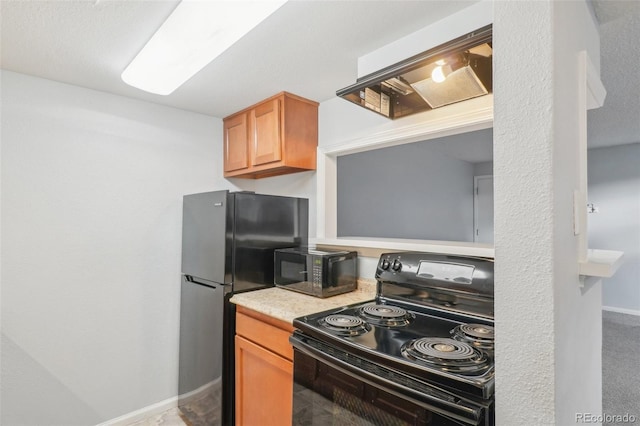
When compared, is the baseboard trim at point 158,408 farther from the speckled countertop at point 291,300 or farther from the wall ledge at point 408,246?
the wall ledge at point 408,246

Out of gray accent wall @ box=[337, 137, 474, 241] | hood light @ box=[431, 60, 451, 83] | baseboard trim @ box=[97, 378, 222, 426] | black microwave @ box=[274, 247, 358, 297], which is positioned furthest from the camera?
gray accent wall @ box=[337, 137, 474, 241]

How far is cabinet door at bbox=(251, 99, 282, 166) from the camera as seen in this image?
2227 mm

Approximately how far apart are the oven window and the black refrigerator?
0.74 m

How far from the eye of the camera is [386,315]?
1.42m

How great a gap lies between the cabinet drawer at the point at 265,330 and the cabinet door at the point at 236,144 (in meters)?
1.20

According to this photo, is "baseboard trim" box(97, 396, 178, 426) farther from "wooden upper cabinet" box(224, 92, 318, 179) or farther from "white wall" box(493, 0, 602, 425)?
"white wall" box(493, 0, 602, 425)

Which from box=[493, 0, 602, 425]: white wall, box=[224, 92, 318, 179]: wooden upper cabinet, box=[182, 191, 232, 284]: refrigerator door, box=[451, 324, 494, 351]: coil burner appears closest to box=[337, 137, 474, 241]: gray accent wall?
box=[224, 92, 318, 179]: wooden upper cabinet

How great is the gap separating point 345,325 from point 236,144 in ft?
6.08

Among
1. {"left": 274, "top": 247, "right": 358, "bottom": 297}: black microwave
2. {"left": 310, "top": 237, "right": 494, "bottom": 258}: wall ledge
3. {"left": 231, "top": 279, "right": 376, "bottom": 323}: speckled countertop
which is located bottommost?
{"left": 231, "top": 279, "right": 376, "bottom": 323}: speckled countertop

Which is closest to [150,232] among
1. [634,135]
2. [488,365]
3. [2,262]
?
[2,262]

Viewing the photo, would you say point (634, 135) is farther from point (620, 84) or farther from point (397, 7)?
point (397, 7)

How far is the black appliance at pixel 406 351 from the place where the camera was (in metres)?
0.89

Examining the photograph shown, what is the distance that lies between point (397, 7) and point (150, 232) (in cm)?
213

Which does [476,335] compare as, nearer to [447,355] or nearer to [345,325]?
[447,355]
